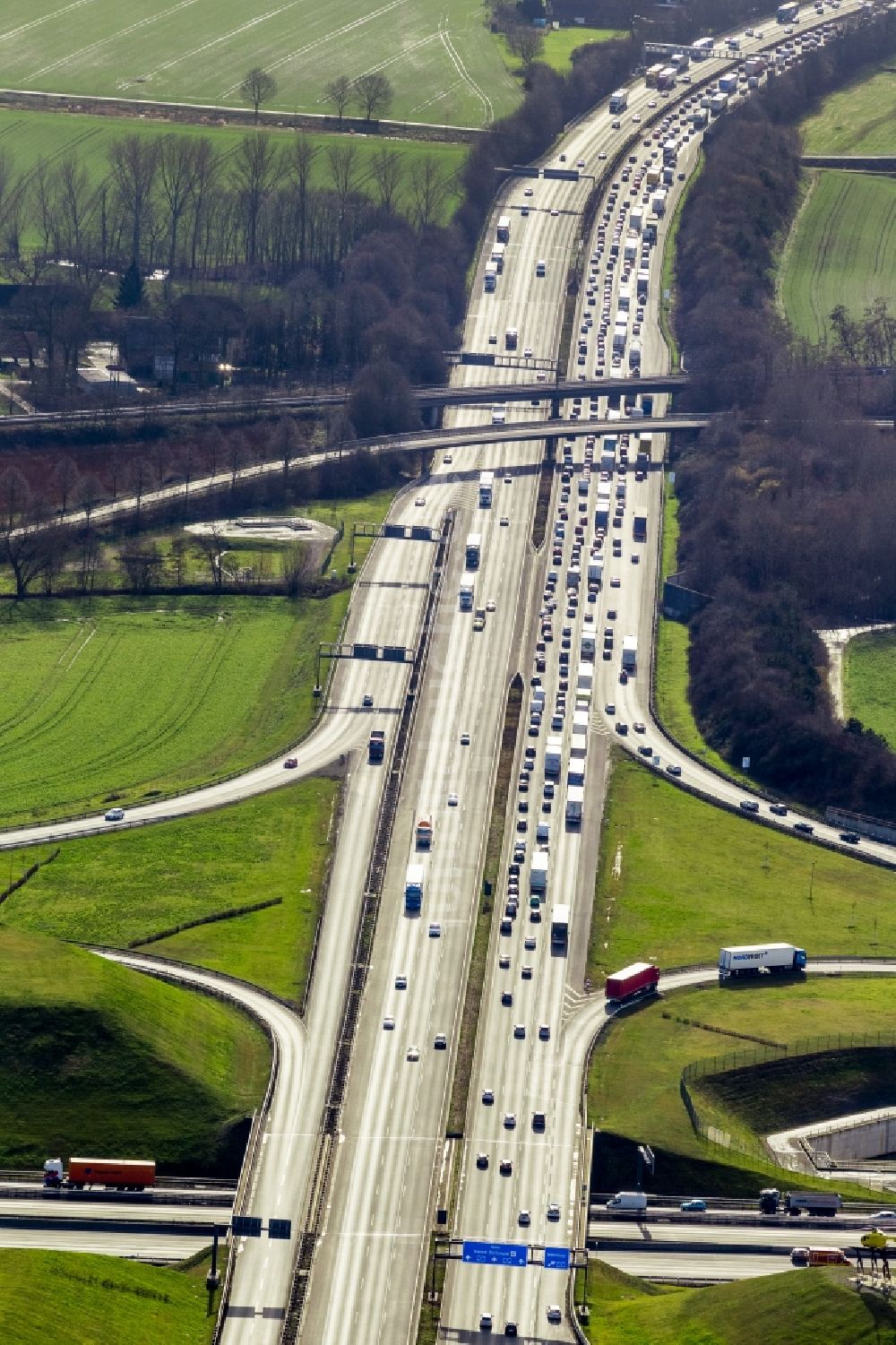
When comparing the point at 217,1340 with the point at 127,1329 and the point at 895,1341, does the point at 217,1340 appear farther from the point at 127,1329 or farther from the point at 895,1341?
the point at 895,1341

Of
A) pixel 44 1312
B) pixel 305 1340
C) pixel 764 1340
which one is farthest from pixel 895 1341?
pixel 44 1312

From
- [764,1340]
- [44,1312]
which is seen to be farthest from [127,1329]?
[764,1340]

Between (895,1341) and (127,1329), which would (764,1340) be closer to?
(895,1341)

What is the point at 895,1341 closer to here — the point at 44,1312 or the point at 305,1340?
the point at 305,1340

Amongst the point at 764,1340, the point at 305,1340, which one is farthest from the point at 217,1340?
the point at 764,1340

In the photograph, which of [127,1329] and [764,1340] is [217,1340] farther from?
[764,1340]

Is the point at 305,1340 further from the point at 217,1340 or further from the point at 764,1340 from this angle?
the point at 764,1340
